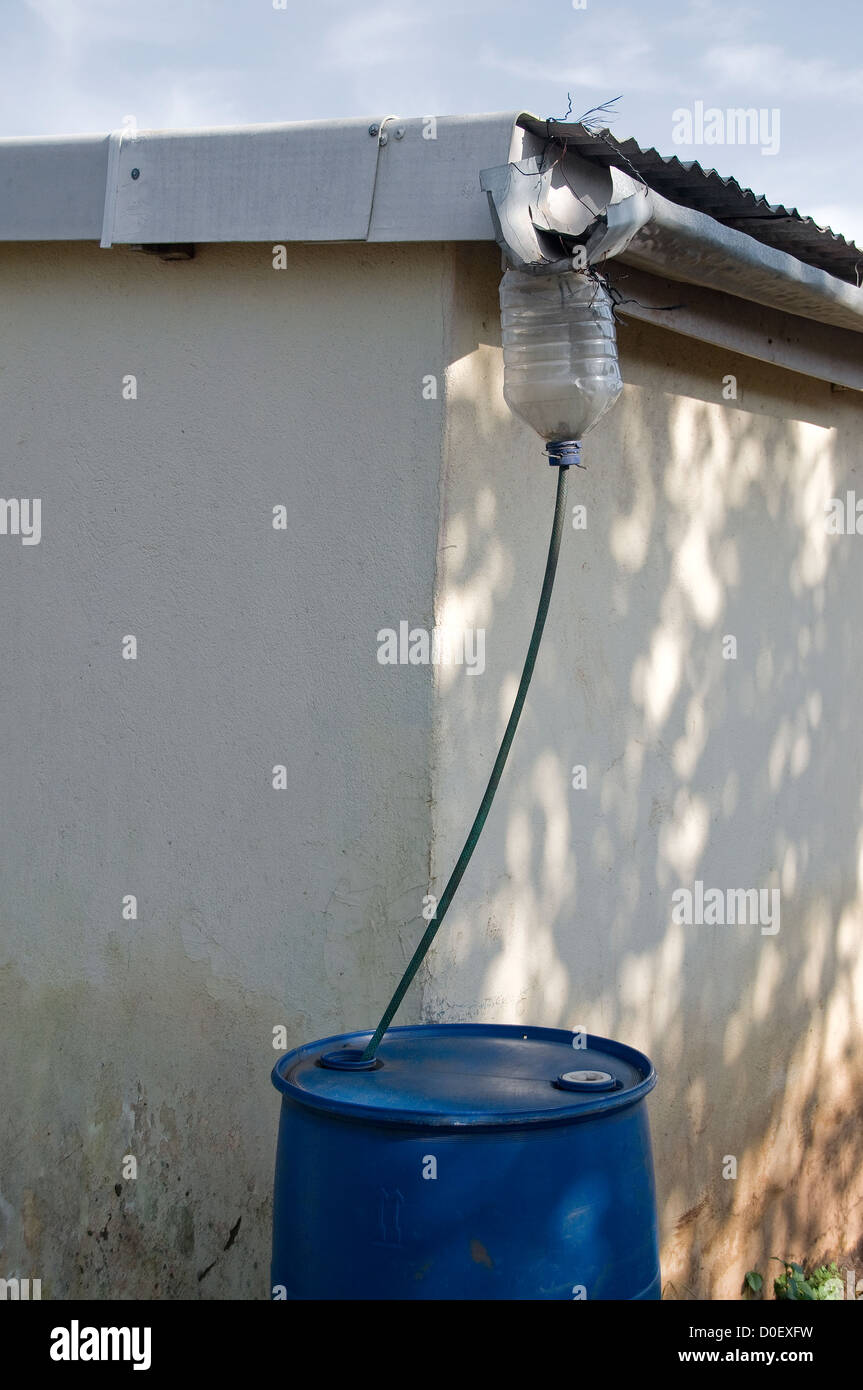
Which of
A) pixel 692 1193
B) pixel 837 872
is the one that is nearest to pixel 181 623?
pixel 692 1193

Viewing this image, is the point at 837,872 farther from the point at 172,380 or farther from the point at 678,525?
the point at 172,380

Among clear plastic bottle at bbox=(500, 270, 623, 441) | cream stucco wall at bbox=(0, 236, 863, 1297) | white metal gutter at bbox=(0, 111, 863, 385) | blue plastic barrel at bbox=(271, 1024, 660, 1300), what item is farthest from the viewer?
cream stucco wall at bbox=(0, 236, 863, 1297)

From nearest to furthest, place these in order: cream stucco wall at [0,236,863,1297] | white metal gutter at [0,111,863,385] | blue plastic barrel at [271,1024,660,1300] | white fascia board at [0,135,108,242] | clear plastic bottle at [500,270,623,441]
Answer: blue plastic barrel at [271,1024,660,1300] → clear plastic bottle at [500,270,623,441] → white metal gutter at [0,111,863,385] → cream stucco wall at [0,236,863,1297] → white fascia board at [0,135,108,242]

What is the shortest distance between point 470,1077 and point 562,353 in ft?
4.53

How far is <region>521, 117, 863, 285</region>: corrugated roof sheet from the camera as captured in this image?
271 cm

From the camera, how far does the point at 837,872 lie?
4.59 metres

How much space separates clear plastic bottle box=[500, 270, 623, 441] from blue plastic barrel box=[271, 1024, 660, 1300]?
48.5 inches

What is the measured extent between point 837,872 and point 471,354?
2.53 meters

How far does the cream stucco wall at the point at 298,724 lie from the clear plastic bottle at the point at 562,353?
1.05 feet

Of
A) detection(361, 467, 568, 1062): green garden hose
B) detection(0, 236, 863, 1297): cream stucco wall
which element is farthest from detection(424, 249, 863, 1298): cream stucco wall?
detection(361, 467, 568, 1062): green garden hose

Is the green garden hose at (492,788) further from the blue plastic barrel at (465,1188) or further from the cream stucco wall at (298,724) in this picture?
the cream stucco wall at (298,724)

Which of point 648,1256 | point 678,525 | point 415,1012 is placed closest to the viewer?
point 648,1256

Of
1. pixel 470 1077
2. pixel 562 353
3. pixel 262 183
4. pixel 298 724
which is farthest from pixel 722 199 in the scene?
pixel 470 1077

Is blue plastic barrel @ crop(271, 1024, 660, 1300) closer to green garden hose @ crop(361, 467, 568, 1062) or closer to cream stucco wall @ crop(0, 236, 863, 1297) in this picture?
green garden hose @ crop(361, 467, 568, 1062)
